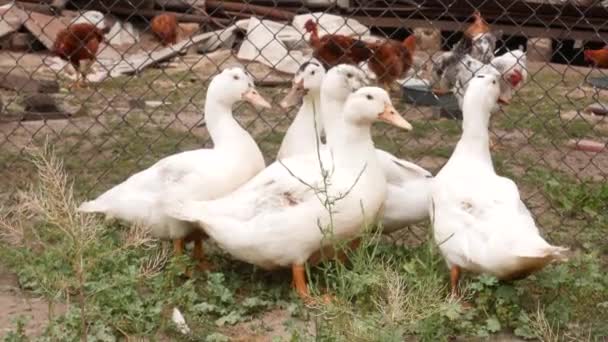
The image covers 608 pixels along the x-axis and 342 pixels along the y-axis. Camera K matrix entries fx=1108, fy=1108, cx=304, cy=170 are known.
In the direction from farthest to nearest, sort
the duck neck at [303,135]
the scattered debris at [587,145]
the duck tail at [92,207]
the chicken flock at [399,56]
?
the chicken flock at [399,56]
the scattered debris at [587,145]
the duck neck at [303,135]
the duck tail at [92,207]

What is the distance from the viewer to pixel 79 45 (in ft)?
29.9

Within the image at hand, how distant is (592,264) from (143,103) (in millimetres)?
4310

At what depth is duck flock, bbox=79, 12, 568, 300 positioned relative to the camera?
160 inches

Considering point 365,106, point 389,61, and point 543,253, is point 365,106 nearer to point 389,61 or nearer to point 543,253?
point 543,253

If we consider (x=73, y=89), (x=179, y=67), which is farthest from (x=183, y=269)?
(x=179, y=67)

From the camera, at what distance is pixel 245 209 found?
13.9ft

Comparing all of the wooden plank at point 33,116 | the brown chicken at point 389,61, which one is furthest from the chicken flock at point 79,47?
the brown chicken at point 389,61

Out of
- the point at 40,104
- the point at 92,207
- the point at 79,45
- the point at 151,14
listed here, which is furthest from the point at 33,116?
the point at 151,14

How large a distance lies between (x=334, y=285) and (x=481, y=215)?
3.09 ft

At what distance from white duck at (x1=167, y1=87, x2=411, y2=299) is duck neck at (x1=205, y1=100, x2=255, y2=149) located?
286mm

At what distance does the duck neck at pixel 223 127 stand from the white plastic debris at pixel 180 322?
0.87 m

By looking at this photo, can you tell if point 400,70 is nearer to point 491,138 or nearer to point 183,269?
point 491,138

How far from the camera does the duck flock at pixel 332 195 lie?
4.06m

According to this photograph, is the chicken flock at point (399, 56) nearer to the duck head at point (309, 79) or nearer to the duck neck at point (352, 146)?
the duck head at point (309, 79)
